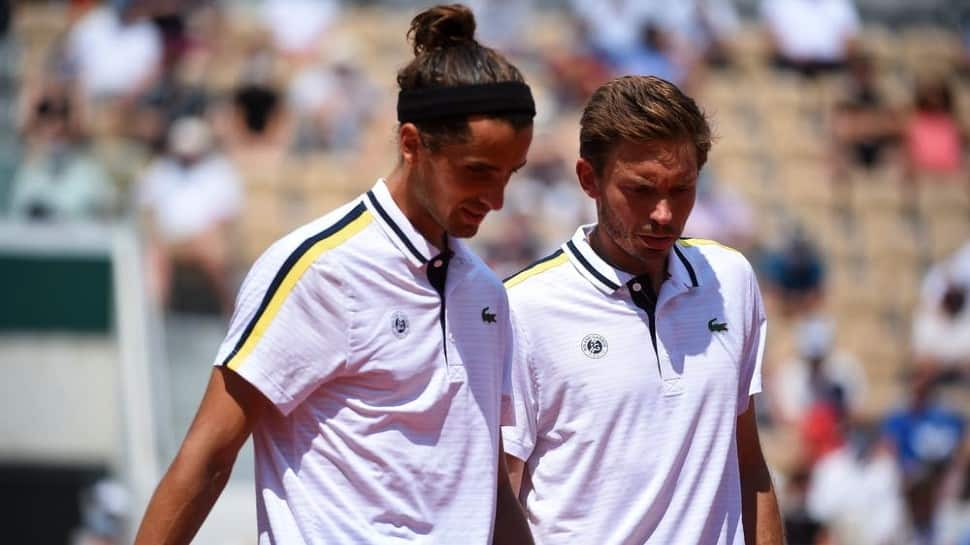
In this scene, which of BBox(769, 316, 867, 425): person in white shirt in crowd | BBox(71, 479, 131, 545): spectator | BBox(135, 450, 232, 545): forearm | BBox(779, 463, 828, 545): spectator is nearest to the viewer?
BBox(135, 450, 232, 545): forearm

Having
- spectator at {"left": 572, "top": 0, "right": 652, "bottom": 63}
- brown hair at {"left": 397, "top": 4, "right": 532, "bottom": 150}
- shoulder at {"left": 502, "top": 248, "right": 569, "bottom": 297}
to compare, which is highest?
spectator at {"left": 572, "top": 0, "right": 652, "bottom": 63}

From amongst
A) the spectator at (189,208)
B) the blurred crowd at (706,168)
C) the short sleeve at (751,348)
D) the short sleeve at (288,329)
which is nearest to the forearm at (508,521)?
the short sleeve at (288,329)

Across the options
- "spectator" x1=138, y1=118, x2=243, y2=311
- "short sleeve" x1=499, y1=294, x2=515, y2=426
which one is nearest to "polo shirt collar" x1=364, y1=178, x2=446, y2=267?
"short sleeve" x1=499, y1=294, x2=515, y2=426

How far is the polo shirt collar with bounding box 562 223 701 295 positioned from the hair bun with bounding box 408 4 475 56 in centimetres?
63

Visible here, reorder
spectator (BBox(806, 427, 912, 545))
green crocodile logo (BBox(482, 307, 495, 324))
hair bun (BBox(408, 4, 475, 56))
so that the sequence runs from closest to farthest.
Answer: hair bun (BBox(408, 4, 475, 56)) → green crocodile logo (BBox(482, 307, 495, 324)) → spectator (BBox(806, 427, 912, 545))

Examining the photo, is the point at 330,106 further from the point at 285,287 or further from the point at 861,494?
the point at 285,287

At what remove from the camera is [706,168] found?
12.5 metres

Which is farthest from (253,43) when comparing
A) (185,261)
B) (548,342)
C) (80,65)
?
(548,342)

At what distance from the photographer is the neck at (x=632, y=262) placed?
3408 mm

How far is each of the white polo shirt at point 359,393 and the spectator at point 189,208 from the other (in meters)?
7.35

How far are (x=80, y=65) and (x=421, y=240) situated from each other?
28.4 feet

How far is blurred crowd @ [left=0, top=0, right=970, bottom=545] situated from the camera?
1045 centimetres

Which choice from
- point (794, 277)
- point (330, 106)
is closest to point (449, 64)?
point (330, 106)

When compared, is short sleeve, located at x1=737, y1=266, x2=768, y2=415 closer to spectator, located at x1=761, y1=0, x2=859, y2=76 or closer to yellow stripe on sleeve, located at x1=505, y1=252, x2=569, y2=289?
yellow stripe on sleeve, located at x1=505, y1=252, x2=569, y2=289
